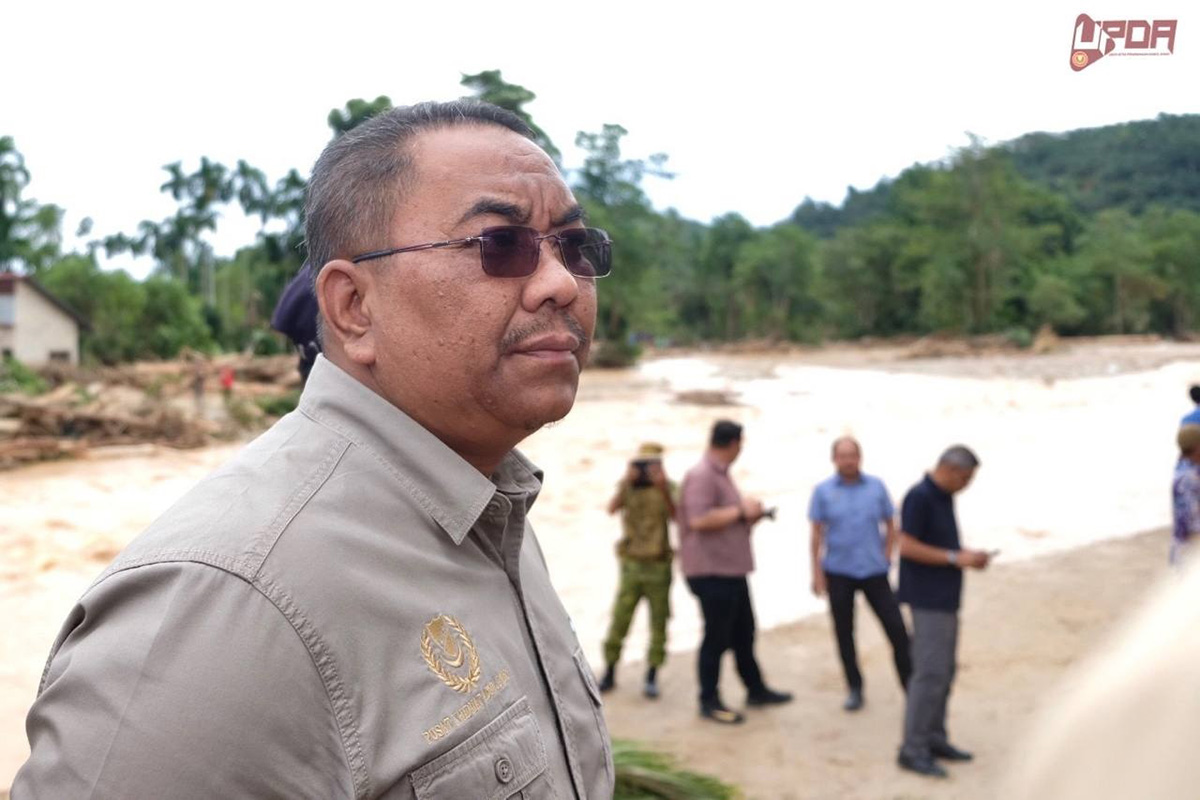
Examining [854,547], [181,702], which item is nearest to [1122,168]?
[854,547]

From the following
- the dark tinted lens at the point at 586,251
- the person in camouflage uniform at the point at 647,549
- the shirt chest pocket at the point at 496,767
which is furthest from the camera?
the person in camouflage uniform at the point at 647,549

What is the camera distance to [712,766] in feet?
19.8

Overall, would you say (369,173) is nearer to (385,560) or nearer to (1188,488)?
(385,560)

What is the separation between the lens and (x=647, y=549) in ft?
22.5

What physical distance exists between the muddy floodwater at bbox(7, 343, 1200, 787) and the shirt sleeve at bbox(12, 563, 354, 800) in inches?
216

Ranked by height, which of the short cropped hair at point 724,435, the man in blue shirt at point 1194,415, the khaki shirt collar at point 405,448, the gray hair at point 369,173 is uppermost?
the gray hair at point 369,173

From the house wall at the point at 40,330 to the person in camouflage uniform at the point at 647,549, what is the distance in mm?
33914

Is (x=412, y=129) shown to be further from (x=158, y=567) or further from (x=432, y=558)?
(x=158, y=567)

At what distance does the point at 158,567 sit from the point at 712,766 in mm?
5308

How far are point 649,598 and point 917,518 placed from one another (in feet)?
6.51

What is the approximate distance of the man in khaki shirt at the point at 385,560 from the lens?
1161mm

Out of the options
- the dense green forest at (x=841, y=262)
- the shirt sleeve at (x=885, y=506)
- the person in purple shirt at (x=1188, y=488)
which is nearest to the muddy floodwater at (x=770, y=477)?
the shirt sleeve at (x=885, y=506)

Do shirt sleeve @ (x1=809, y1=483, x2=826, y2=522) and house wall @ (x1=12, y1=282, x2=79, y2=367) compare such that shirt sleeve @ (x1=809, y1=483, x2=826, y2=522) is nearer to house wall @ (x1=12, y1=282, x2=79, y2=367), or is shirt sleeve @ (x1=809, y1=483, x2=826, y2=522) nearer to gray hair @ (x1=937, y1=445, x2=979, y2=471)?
gray hair @ (x1=937, y1=445, x2=979, y2=471)

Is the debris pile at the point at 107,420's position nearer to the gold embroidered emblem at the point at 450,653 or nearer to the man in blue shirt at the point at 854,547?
the man in blue shirt at the point at 854,547
